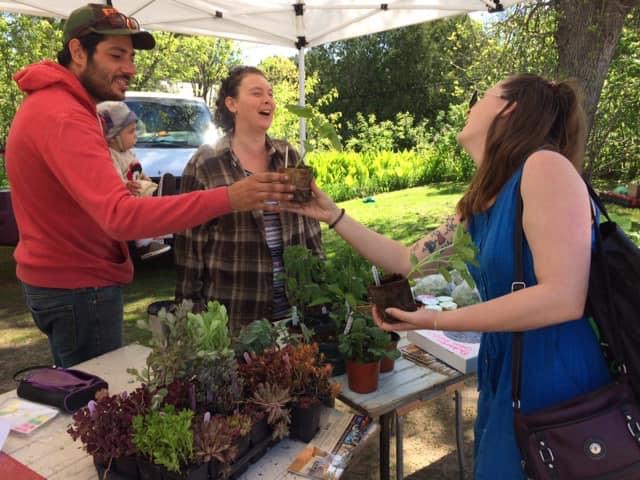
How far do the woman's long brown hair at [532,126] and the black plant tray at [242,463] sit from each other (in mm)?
903

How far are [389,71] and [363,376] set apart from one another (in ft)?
80.2

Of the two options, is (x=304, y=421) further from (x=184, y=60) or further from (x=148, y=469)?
(x=184, y=60)

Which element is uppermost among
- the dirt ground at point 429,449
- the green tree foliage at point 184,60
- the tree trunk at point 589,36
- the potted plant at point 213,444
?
the green tree foliage at point 184,60

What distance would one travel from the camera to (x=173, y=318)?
4.24 ft

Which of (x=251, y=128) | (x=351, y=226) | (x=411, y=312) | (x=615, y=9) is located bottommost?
(x=411, y=312)

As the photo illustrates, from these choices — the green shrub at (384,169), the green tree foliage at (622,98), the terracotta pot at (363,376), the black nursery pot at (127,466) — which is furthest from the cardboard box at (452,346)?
the green shrub at (384,169)

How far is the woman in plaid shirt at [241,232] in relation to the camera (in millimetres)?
2506

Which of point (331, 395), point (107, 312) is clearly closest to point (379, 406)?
point (331, 395)

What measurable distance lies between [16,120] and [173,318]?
3.12 ft

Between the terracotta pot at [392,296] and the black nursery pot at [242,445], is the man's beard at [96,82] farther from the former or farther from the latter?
the black nursery pot at [242,445]

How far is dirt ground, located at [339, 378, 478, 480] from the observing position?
2654mm

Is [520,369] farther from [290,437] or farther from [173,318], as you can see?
[173,318]

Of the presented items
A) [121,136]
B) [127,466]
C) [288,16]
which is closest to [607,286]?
[127,466]

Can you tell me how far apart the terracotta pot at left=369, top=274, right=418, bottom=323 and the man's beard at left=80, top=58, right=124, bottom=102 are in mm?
1225
